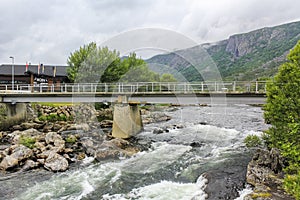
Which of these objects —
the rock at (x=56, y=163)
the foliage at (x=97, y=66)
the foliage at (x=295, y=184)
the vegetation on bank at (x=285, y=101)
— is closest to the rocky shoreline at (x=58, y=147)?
the rock at (x=56, y=163)

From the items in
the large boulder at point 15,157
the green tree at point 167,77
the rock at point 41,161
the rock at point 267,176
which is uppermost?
the green tree at point 167,77

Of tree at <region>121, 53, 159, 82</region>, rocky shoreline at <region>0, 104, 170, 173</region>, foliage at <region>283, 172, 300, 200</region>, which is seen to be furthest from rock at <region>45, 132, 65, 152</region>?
tree at <region>121, 53, 159, 82</region>

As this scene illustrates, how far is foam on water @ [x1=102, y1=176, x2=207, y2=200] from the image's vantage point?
1119 centimetres

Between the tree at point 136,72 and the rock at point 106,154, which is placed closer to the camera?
the rock at point 106,154

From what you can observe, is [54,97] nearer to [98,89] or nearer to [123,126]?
[98,89]

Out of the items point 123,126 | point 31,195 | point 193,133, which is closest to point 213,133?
point 193,133

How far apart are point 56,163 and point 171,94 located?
40.9 feet

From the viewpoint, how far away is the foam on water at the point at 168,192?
36.7ft

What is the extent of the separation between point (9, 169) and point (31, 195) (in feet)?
15.8

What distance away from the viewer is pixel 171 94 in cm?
2353

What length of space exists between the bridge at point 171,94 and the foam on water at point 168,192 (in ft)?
33.7

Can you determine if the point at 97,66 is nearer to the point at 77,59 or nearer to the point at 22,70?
the point at 77,59

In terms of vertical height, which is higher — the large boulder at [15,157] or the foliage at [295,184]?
the foliage at [295,184]

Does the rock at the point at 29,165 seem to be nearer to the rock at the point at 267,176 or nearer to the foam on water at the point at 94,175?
the foam on water at the point at 94,175
